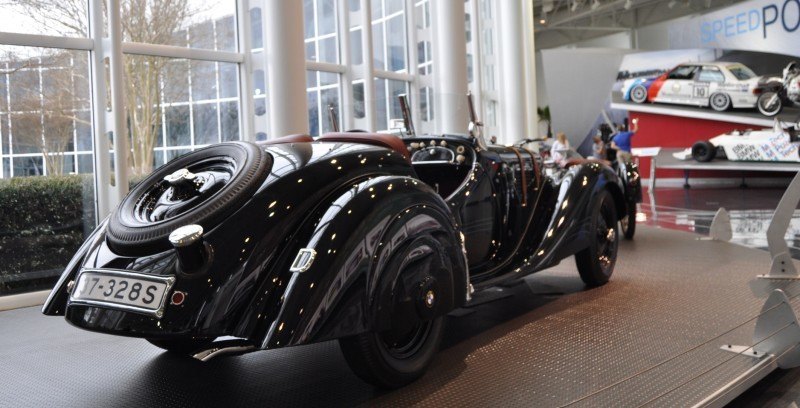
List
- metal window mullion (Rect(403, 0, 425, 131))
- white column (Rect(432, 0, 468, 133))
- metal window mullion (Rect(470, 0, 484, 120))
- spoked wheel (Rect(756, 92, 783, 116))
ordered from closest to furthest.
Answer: white column (Rect(432, 0, 468, 133)) → metal window mullion (Rect(403, 0, 425, 131)) → spoked wheel (Rect(756, 92, 783, 116)) → metal window mullion (Rect(470, 0, 484, 120))

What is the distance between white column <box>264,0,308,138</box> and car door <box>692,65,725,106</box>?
1004 centimetres

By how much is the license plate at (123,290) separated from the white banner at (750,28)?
46.0 ft

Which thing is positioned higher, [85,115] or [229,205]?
[85,115]

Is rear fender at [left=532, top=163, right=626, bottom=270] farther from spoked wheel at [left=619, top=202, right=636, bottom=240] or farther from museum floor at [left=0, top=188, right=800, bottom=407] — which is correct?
spoked wheel at [left=619, top=202, right=636, bottom=240]

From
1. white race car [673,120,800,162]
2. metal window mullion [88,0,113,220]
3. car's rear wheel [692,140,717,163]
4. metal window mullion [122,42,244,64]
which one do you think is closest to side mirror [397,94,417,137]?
metal window mullion [88,0,113,220]

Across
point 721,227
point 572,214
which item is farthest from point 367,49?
point 572,214

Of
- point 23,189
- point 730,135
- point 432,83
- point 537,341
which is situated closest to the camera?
point 537,341

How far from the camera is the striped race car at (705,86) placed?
13.7m

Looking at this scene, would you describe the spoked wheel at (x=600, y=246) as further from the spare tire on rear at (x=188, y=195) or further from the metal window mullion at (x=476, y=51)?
the metal window mullion at (x=476, y=51)

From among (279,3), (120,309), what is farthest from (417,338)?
(279,3)

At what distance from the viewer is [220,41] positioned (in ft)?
25.3

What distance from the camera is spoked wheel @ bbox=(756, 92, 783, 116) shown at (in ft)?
42.9

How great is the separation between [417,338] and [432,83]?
9532 mm

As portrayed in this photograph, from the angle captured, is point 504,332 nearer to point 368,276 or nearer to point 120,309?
point 368,276
